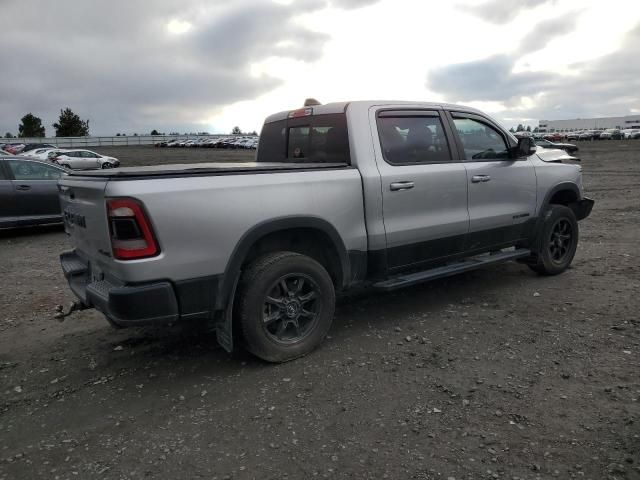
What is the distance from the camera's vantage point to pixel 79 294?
13.0 ft

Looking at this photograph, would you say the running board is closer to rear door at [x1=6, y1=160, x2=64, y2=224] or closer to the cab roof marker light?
the cab roof marker light

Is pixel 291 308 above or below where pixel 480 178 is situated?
below

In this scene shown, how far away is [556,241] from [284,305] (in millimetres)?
3709

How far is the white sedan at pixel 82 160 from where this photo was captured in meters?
27.4

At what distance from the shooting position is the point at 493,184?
5230mm

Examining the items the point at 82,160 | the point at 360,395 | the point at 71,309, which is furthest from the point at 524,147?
the point at 82,160

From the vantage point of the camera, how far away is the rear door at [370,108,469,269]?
14.6 ft

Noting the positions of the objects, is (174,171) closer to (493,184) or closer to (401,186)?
(401,186)

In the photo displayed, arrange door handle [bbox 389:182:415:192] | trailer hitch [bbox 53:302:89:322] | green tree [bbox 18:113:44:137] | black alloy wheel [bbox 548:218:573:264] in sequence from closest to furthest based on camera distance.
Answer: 1. trailer hitch [bbox 53:302:89:322]
2. door handle [bbox 389:182:415:192]
3. black alloy wheel [bbox 548:218:573:264]
4. green tree [bbox 18:113:44:137]

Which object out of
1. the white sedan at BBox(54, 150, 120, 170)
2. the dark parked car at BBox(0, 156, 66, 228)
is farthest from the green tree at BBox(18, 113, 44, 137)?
the dark parked car at BBox(0, 156, 66, 228)

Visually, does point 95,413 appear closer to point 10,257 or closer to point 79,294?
point 79,294

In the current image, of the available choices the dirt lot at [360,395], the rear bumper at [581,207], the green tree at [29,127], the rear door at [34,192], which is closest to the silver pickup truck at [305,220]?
the dirt lot at [360,395]

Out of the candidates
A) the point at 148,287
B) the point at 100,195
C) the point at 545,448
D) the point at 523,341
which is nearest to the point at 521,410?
the point at 545,448

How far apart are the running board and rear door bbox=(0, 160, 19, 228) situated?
7971 mm
